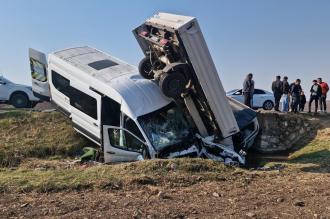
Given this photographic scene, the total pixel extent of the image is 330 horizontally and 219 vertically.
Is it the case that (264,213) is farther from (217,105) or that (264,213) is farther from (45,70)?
(45,70)

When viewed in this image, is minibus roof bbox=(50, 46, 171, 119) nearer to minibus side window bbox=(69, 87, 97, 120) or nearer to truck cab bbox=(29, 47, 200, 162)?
truck cab bbox=(29, 47, 200, 162)

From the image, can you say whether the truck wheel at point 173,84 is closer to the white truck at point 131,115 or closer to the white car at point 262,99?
the white truck at point 131,115

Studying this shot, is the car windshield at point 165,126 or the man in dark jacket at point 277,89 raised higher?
the car windshield at point 165,126

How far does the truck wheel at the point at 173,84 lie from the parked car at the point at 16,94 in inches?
370

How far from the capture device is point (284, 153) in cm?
1389

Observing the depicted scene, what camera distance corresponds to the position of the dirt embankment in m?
6.71

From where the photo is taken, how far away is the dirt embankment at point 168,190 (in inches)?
264

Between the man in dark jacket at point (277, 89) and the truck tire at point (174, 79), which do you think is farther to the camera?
the man in dark jacket at point (277, 89)

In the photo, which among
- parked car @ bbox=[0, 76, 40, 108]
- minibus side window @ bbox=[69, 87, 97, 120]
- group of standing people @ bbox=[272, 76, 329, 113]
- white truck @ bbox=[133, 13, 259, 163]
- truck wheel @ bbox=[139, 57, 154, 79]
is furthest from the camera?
group of standing people @ bbox=[272, 76, 329, 113]

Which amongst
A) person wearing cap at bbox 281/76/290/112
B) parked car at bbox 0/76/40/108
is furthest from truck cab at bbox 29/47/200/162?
person wearing cap at bbox 281/76/290/112

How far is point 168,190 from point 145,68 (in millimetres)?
4447

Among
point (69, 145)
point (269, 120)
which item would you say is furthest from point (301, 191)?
point (269, 120)

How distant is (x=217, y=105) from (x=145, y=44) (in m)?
2.46

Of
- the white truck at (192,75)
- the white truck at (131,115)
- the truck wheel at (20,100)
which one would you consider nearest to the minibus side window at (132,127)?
the white truck at (131,115)
